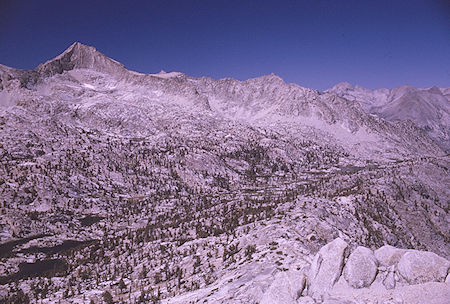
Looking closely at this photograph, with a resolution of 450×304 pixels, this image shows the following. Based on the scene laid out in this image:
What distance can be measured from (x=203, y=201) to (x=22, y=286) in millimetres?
48041

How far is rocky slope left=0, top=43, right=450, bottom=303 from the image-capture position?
3133cm

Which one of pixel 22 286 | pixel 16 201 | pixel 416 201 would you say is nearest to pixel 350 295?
pixel 22 286

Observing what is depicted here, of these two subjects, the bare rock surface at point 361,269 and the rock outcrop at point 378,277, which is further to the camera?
the bare rock surface at point 361,269

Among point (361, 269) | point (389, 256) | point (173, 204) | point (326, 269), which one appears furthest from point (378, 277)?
point (173, 204)

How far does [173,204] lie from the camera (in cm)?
7925

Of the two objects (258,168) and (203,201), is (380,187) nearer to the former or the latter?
(203,201)

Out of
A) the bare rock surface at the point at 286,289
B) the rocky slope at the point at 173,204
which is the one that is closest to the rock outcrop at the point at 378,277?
the bare rock surface at the point at 286,289

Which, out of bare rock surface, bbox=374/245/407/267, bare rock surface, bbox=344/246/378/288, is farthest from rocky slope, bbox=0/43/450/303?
bare rock surface, bbox=374/245/407/267

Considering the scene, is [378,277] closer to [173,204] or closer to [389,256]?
[389,256]

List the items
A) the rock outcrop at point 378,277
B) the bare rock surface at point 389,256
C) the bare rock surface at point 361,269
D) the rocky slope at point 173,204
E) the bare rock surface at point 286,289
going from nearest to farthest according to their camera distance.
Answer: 1. the rock outcrop at point 378,277
2. the bare rock surface at point 361,269
3. the bare rock surface at point 286,289
4. the bare rock surface at point 389,256
5. the rocky slope at point 173,204

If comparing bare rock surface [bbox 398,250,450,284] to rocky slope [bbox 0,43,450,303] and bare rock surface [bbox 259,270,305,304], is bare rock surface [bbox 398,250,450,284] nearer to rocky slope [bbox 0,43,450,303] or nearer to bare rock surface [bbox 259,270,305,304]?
bare rock surface [bbox 259,270,305,304]

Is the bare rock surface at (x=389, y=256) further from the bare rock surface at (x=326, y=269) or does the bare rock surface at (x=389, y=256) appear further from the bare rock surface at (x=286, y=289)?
the bare rock surface at (x=286, y=289)

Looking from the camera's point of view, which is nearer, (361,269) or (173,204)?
(361,269)

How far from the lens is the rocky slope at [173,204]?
31.3 meters
